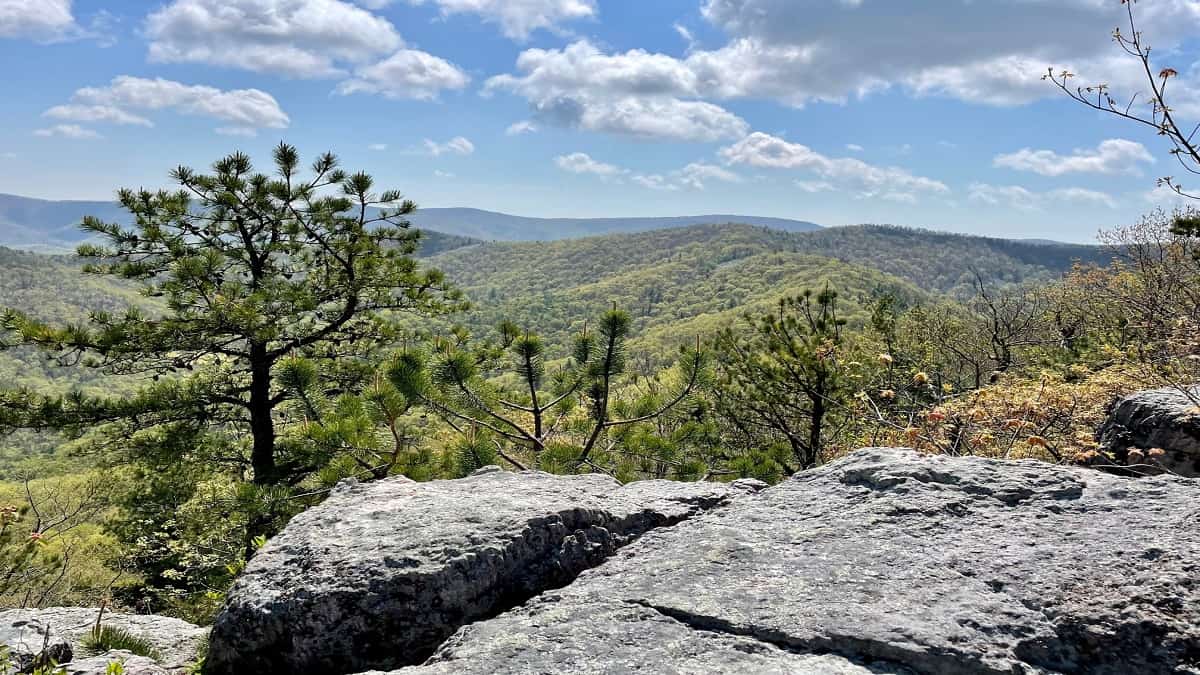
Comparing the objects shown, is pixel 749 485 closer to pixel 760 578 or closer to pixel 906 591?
pixel 760 578

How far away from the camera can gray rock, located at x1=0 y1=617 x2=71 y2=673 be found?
10.4 ft

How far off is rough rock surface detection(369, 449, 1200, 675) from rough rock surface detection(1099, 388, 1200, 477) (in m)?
2.81

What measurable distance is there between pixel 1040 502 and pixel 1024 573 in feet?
2.11

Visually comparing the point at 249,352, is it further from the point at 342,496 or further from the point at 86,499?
the point at 342,496

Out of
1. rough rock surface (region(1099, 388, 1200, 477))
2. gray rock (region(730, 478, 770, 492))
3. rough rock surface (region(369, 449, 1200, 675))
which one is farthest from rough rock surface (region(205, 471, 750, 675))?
rough rock surface (region(1099, 388, 1200, 477))

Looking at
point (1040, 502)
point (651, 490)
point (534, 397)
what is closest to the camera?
point (1040, 502)

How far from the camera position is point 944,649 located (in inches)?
86.6

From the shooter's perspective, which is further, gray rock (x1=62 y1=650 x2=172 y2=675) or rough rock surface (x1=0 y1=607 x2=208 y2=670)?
rough rock surface (x1=0 y1=607 x2=208 y2=670)

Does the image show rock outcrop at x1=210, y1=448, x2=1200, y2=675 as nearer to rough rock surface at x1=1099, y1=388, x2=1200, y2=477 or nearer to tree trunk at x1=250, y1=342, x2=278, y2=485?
rough rock surface at x1=1099, y1=388, x2=1200, y2=477

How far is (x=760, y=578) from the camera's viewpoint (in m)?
2.68

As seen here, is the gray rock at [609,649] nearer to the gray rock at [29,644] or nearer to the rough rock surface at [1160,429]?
the gray rock at [29,644]

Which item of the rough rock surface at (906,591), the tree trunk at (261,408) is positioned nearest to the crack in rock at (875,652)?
the rough rock surface at (906,591)

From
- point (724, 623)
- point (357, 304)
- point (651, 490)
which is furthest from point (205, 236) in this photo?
point (724, 623)

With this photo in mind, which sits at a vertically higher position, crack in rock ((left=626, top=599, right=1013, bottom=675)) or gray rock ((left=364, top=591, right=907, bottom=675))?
crack in rock ((left=626, top=599, right=1013, bottom=675))
